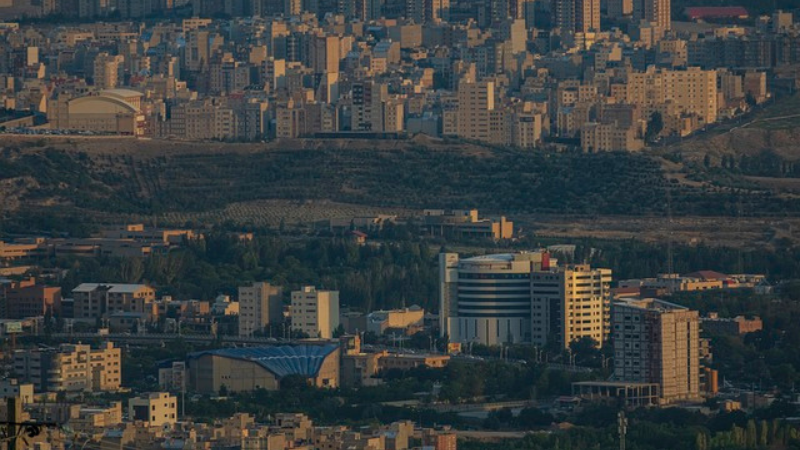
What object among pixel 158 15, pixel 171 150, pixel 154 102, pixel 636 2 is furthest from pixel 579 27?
pixel 171 150

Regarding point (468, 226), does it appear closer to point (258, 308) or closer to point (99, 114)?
point (258, 308)

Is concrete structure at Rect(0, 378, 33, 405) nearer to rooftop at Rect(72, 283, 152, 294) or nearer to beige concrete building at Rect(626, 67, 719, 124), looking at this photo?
rooftop at Rect(72, 283, 152, 294)

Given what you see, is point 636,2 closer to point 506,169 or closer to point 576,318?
point 506,169

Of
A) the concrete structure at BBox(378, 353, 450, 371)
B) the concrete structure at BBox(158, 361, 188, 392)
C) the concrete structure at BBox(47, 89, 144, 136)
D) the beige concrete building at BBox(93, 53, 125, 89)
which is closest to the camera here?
the concrete structure at BBox(158, 361, 188, 392)

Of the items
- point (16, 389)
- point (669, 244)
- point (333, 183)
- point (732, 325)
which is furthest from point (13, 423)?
point (333, 183)

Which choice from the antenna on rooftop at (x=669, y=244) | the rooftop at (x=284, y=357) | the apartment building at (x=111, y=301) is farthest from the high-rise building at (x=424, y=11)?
the rooftop at (x=284, y=357)

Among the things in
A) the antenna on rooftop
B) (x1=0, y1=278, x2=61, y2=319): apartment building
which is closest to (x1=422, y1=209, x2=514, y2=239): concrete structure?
the antenna on rooftop

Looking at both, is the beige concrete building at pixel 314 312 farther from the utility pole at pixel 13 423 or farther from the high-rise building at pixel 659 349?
the utility pole at pixel 13 423
